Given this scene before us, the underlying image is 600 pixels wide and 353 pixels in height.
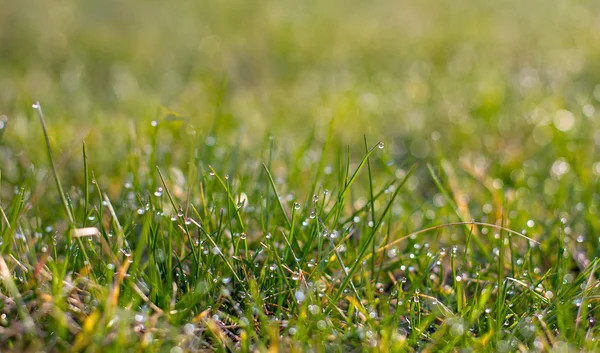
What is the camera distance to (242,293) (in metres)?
1.49

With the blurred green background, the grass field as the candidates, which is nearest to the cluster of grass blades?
the grass field

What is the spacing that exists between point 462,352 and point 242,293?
0.52 m

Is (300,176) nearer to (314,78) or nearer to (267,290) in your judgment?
(267,290)

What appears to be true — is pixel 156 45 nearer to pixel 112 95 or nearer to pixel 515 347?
pixel 112 95

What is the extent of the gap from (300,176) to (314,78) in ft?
5.29

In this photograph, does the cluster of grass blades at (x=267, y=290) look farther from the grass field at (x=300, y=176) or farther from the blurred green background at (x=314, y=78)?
the blurred green background at (x=314, y=78)

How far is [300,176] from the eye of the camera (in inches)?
86.4

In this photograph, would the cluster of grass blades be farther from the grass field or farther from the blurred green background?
the blurred green background

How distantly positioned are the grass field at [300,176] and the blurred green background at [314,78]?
0.06 feet

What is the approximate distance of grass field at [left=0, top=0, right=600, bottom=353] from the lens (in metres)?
1.37

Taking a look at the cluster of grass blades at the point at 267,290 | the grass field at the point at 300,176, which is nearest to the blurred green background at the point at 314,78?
the grass field at the point at 300,176

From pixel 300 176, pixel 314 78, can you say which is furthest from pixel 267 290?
pixel 314 78

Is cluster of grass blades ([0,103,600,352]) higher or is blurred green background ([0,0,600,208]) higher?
blurred green background ([0,0,600,208])

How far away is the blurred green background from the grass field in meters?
0.02
